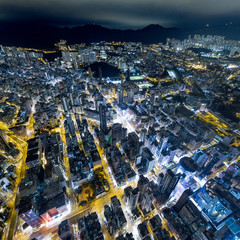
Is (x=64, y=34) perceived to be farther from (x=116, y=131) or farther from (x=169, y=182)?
(x=169, y=182)

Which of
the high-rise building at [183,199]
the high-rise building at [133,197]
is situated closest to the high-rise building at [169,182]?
the high-rise building at [183,199]

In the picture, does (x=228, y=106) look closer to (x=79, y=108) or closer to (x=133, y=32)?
(x=79, y=108)

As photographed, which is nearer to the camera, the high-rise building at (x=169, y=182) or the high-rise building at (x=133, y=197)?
the high-rise building at (x=133, y=197)

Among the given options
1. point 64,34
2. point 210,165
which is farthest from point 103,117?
point 64,34

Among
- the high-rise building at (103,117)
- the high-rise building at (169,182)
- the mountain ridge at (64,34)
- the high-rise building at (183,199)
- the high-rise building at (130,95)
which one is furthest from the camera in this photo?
the mountain ridge at (64,34)

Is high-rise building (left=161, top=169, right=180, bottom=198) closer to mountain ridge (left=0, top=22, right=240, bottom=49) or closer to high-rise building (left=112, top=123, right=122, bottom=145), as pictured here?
high-rise building (left=112, top=123, right=122, bottom=145)

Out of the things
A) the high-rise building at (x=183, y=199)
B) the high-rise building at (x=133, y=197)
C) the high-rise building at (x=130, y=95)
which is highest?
the high-rise building at (x=130, y=95)

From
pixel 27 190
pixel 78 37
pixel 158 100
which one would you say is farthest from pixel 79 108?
pixel 78 37

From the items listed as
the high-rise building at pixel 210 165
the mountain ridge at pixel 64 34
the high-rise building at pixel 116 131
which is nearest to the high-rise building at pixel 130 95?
the high-rise building at pixel 116 131

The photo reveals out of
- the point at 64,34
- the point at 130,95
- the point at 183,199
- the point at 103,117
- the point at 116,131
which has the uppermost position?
the point at 64,34

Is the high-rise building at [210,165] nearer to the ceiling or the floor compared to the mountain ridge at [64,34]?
nearer to the floor

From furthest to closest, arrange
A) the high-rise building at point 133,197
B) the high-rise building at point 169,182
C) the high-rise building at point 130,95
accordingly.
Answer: the high-rise building at point 130,95
the high-rise building at point 169,182
the high-rise building at point 133,197

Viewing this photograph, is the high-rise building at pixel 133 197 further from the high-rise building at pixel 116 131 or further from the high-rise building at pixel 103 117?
the high-rise building at pixel 103 117
